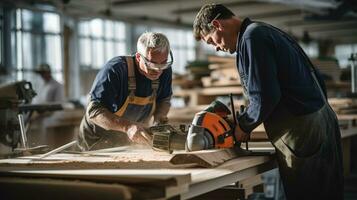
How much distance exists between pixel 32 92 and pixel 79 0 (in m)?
5.61

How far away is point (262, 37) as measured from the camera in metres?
3.38

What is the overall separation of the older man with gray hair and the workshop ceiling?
184 inches

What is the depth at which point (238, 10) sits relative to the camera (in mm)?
11859

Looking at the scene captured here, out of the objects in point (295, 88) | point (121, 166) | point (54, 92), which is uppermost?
point (295, 88)

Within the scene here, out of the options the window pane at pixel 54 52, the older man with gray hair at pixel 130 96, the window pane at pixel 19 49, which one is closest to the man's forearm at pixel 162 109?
the older man with gray hair at pixel 130 96

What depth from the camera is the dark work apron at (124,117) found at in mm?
4546

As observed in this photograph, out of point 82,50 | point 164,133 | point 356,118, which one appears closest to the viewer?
point 164,133

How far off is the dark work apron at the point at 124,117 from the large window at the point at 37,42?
6.57 metres

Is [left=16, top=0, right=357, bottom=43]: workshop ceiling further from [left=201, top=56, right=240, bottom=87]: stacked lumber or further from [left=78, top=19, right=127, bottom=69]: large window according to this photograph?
[left=201, top=56, right=240, bottom=87]: stacked lumber

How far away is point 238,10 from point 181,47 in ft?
15.7

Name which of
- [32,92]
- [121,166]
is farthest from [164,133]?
[32,92]

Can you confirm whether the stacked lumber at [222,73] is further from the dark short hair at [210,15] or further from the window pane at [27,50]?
the window pane at [27,50]

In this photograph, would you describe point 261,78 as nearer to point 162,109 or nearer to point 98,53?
point 162,109

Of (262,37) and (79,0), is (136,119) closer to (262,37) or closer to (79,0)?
(262,37)
